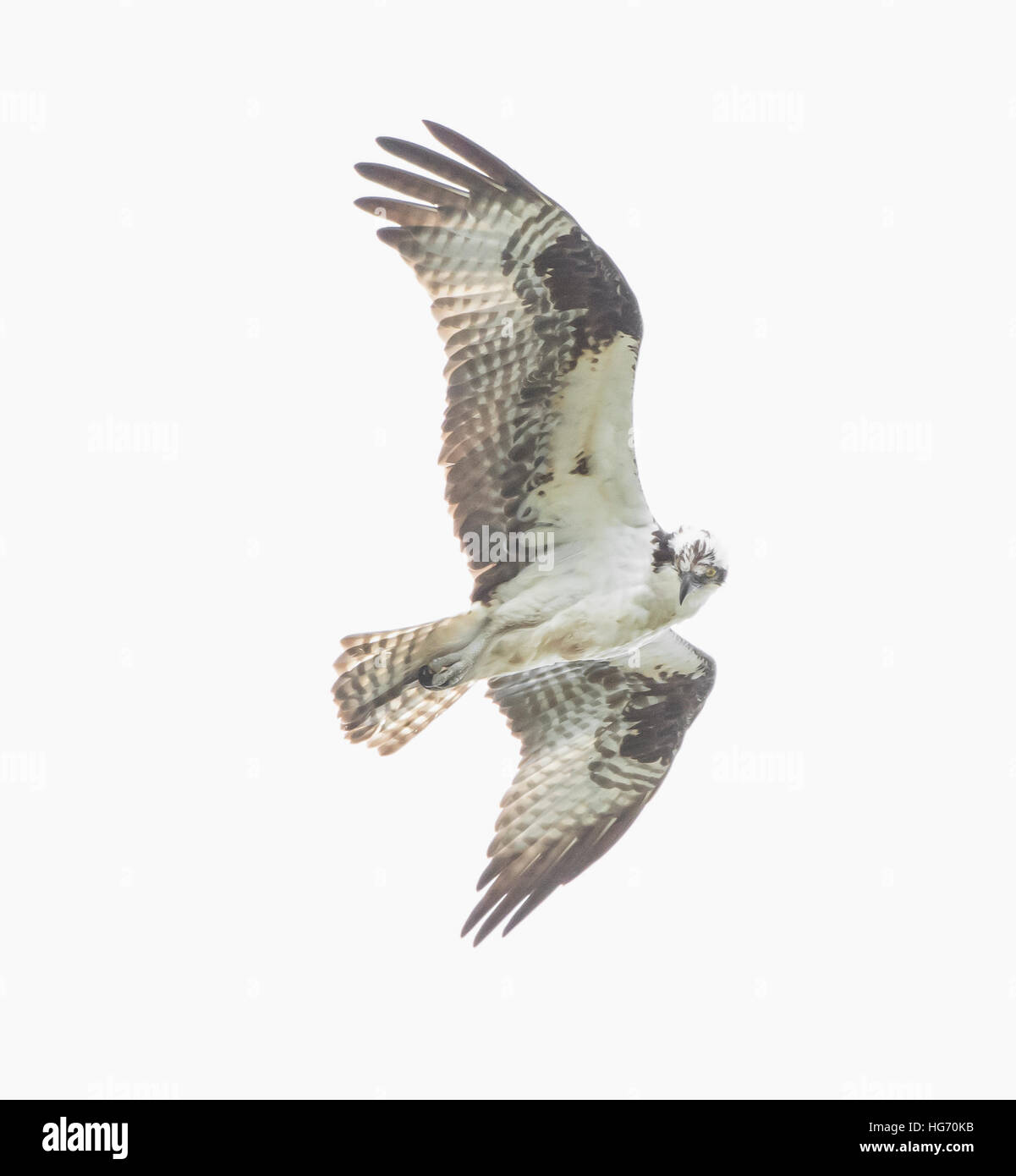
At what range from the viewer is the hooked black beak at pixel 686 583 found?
8719 mm

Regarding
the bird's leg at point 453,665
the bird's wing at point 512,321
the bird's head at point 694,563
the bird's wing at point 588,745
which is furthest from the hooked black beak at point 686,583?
the bird's leg at point 453,665

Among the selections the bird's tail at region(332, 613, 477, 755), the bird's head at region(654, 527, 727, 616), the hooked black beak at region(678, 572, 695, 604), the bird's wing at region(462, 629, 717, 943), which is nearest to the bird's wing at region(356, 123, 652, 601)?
the bird's head at region(654, 527, 727, 616)

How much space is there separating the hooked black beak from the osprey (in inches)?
0.4

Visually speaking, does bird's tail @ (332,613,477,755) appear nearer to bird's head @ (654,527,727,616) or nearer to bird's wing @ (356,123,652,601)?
bird's wing @ (356,123,652,601)

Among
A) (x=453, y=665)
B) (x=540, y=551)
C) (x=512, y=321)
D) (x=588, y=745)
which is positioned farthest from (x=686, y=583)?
(x=512, y=321)

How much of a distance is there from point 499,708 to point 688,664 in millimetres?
1076

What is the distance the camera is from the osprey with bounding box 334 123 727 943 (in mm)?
8211

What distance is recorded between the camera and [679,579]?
8.75m

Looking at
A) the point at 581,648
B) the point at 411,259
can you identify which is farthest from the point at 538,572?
the point at 411,259

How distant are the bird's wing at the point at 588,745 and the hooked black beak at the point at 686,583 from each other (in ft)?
2.23

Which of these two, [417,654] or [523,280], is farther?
[417,654]

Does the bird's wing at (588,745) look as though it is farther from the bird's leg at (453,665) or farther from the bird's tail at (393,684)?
the bird's leg at (453,665)

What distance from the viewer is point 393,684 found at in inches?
358
